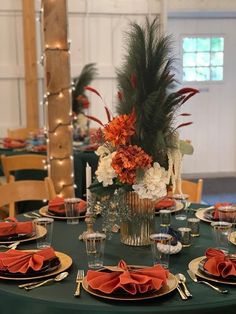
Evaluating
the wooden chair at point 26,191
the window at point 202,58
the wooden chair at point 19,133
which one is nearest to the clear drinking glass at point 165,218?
the wooden chair at point 26,191

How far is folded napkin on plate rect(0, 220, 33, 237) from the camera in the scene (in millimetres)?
2133

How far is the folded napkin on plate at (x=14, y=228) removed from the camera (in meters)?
2.13

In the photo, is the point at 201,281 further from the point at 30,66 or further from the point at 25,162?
the point at 30,66

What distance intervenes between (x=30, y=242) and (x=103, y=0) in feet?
15.7

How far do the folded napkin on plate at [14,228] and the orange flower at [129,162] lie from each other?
504 mm

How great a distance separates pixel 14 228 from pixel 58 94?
165 cm

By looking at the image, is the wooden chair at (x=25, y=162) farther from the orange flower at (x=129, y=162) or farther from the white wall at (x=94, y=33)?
the white wall at (x=94, y=33)

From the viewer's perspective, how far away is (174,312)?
1497 mm

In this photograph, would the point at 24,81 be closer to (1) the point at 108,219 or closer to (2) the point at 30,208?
(2) the point at 30,208

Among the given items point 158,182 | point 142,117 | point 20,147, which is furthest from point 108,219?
point 20,147

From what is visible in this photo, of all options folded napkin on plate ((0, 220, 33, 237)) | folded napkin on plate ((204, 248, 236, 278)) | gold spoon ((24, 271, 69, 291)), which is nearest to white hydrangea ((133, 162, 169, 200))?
folded napkin on plate ((204, 248, 236, 278))

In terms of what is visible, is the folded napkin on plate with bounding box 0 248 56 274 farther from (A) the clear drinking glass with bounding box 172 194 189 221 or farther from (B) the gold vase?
(A) the clear drinking glass with bounding box 172 194 189 221

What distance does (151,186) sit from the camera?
195 centimetres

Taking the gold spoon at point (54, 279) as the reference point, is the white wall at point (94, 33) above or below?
above
